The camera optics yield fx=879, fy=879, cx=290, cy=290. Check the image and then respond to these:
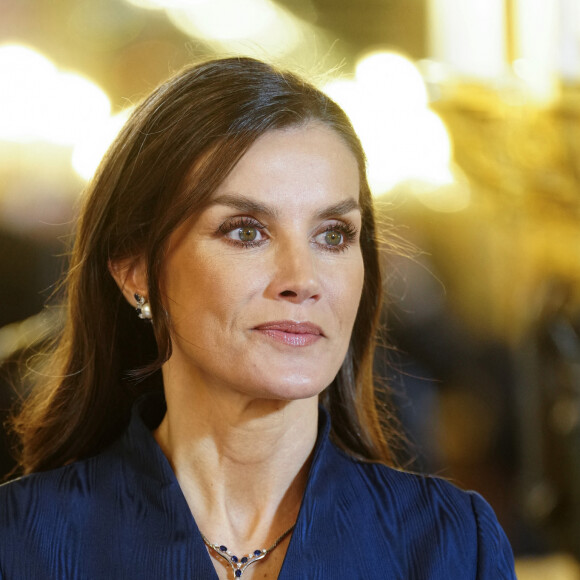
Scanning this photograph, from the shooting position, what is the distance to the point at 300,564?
1.50 meters

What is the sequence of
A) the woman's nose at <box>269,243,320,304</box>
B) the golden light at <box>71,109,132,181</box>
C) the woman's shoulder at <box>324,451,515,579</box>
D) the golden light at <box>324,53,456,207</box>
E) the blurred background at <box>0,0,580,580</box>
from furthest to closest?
the golden light at <box>324,53,456,207</box> < the golden light at <box>71,109,132,181</box> < the blurred background at <box>0,0,580,580</box> < the woman's shoulder at <box>324,451,515,579</box> < the woman's nose at <box>269,243,320,304</box>

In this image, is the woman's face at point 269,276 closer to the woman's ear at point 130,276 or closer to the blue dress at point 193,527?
the woman's ear at point 130,276

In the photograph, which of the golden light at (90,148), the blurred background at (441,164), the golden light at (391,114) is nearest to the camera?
the blurred background at (441,164)

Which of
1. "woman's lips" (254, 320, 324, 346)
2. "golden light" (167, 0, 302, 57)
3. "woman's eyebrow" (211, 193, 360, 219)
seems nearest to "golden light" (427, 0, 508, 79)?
"golden light" (167, 0, 302, 57)

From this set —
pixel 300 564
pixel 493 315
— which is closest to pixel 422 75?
pixel 493 315

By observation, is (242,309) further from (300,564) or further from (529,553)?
(529,553)

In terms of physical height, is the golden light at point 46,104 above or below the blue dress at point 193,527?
above

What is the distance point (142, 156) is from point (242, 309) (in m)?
0.36

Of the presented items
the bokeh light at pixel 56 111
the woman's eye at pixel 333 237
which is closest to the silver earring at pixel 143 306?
the woman's eye at pixel 333 237

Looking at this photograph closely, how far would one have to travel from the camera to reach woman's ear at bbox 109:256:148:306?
1.66 m

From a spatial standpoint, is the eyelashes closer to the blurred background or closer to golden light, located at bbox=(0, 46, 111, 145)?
the blurred background

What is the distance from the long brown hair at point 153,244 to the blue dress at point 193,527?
152 millimetres

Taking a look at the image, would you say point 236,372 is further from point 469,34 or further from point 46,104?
point 469,34

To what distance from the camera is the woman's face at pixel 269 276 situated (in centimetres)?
147
